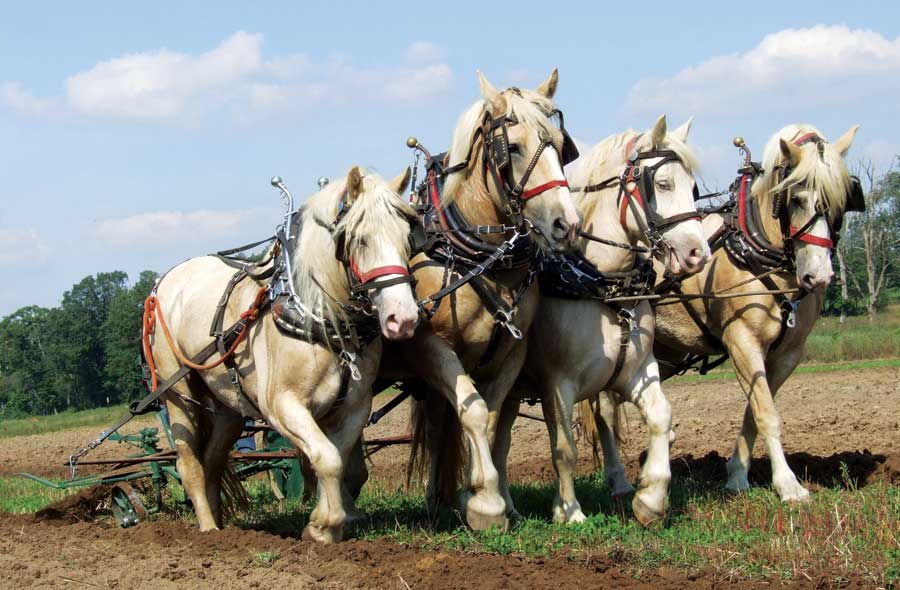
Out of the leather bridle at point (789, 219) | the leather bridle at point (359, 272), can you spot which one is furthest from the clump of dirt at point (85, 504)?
the leather bridle at point (789, 219)

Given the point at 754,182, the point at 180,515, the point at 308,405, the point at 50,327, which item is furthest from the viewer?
the point at 50,327

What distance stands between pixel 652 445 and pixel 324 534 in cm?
203

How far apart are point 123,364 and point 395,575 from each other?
51621mm

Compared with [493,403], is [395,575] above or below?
below

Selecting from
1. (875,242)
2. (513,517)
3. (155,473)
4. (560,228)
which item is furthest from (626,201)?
(875,242)

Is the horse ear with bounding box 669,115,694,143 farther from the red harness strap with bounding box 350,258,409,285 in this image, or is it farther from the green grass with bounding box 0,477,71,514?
the green grass with bounding box 0,477,71,514

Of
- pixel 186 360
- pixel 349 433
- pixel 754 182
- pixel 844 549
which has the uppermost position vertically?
Answer: pixel 754 182

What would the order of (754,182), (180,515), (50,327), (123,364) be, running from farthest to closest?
(50,327) → (123,364) → (180,515) → (754,182)

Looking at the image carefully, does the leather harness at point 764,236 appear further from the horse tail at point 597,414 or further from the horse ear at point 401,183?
the horse ear at point 401,183

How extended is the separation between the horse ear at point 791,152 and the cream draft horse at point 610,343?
2.67 ft

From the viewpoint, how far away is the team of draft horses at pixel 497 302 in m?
5.84

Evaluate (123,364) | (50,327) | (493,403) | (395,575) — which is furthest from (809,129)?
(50,327)

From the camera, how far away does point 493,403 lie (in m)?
6.58

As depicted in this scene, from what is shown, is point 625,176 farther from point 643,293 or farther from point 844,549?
point 844,549
